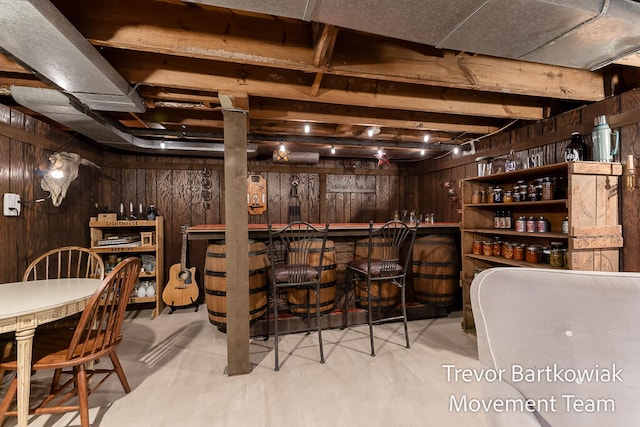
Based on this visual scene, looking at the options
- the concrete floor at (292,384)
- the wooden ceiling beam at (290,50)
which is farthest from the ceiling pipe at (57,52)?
the concrete floor at (292,384)

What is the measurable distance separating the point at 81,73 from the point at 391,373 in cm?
280

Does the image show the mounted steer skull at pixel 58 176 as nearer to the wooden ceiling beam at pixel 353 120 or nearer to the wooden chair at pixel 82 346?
the wooden chair at pixel 82 346

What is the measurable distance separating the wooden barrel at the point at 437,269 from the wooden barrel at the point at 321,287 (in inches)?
41.0

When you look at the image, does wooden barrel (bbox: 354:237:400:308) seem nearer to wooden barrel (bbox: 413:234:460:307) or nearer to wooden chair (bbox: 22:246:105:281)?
wooden barrel (bbox: 413:234:460:307)

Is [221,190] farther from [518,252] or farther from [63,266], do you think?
[518,252]

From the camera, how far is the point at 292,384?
1958 millimetres

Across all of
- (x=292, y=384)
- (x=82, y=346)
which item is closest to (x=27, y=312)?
(x=82, y=346)

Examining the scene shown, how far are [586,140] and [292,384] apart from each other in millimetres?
2996

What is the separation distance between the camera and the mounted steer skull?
2486mm

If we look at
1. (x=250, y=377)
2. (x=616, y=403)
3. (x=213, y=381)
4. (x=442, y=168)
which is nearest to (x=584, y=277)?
(x=616, y=403)

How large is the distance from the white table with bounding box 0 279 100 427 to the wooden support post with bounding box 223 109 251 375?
0.87 meters

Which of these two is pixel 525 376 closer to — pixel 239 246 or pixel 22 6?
pixel 239 246

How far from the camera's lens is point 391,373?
2.08 metres

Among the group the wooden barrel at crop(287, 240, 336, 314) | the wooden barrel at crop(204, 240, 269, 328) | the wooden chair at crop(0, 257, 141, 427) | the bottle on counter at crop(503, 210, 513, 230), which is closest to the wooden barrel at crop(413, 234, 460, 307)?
the bottle on counter at crop(503, 210, 513, 230)
